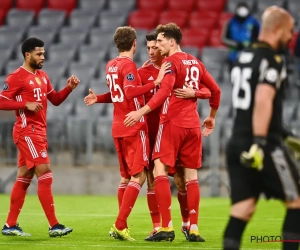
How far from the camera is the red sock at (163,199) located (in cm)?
852

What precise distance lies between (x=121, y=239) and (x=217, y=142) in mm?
7483

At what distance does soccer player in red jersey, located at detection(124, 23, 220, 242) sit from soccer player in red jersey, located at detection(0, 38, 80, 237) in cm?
112

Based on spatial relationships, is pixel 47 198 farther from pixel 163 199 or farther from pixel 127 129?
pixel 163 199

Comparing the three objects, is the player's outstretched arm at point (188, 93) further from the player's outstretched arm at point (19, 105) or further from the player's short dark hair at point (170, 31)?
the player's outstretched arm at point (19, 105)

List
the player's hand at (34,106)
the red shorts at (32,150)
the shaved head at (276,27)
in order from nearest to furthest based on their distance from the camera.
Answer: the shaved head at (276,27) < the player's hand at (34,106) < the red shorts at (32,150)

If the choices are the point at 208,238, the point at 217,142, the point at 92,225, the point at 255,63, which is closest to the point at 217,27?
the point at 217,142

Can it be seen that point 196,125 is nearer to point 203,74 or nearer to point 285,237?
point 203,74

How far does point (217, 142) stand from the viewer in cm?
1598

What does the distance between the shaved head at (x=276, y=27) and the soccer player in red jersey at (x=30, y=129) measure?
362 centimetres

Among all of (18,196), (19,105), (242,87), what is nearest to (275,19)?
(242,87)

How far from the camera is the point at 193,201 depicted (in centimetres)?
862

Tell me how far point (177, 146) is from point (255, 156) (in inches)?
116

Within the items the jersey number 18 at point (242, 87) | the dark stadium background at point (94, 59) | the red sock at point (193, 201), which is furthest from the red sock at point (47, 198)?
the dark stadium background at point (94, 59)

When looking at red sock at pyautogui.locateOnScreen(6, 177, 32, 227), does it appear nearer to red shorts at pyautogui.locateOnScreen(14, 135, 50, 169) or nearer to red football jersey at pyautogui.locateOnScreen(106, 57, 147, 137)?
red shorts at pyautogui.locateOnScreen(14, 135, 50, 169)
